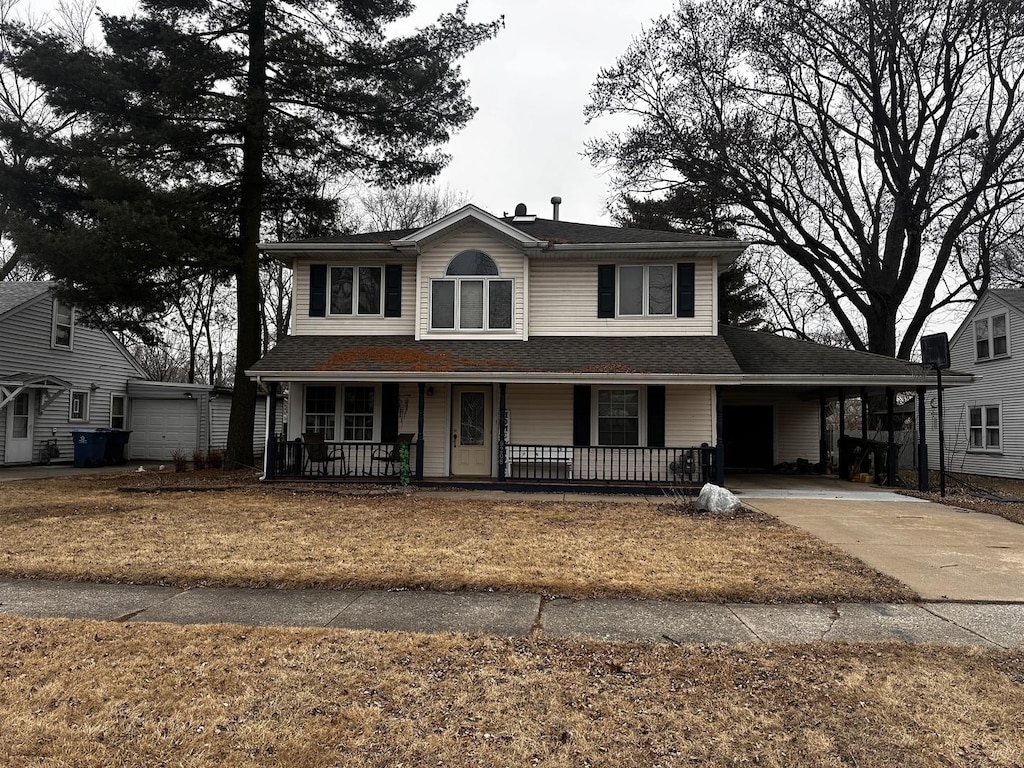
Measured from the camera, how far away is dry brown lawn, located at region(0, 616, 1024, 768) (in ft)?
9.61

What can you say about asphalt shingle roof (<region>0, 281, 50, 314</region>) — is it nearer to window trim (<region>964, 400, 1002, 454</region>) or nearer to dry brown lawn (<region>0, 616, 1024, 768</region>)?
dry brown lawn (<region>0, 616, 1024, 768</region>)

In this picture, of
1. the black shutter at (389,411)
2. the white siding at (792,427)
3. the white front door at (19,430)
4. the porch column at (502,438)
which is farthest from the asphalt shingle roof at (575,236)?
the white front door at (19,430)

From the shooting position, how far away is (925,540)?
791 centimetres

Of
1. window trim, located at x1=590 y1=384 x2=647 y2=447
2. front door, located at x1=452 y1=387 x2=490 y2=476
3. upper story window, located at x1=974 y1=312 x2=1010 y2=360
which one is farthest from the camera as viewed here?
upper story window, located at x1=974 y1=312 x2=1010 y2=360

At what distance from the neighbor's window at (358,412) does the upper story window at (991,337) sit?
18147mm

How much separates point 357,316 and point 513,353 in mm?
3959

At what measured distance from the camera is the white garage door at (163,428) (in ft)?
68.7

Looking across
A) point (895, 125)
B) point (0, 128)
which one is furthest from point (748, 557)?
point (895, 125)

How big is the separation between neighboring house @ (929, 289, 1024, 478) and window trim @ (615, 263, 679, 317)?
31.0 ft

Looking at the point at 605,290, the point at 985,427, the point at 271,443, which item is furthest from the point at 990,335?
the point at 271,443

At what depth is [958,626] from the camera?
4.76m

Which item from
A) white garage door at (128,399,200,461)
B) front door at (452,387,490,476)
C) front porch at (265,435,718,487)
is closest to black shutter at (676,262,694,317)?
front porch at (265,435,718,487)

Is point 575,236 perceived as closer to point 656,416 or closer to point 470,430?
point 656,416

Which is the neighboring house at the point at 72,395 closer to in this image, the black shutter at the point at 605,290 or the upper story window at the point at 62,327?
the upper story window at the point at 62,327
